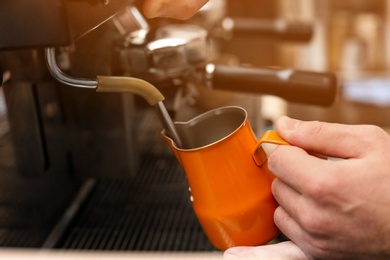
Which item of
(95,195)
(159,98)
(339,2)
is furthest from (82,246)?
(339,2)

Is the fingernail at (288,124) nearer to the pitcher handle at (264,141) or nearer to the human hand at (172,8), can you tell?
the pitcher handle at (264,141)

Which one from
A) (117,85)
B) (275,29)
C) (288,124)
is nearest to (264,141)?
(288,124)

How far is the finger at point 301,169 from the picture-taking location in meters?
0.37

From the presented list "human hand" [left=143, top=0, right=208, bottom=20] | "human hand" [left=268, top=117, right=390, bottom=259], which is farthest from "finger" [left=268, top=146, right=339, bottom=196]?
"human hand" [left=143, top=0, right=208, bottom=20]

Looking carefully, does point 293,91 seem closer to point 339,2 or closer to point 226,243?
point 226,243

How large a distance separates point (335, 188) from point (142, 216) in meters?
0.30

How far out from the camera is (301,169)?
1.26 ft

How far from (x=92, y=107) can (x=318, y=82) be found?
26 centimetres

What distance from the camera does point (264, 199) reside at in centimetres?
43

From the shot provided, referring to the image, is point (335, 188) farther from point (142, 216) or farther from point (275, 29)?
point (275, 29)

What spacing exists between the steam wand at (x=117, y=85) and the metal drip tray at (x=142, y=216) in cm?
18

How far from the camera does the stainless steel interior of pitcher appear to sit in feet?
1.49

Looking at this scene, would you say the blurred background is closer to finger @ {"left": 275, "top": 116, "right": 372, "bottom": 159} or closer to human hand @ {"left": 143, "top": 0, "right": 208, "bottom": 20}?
human hand @ {"left": 143, "top": 0, "right": 208, "bottom": 20}

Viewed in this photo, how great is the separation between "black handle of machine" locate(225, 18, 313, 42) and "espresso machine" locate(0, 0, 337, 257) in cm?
24
